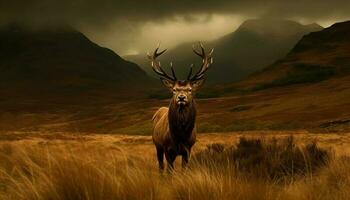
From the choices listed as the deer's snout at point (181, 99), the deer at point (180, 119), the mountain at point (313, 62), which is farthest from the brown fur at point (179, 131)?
the mountain at point (313, 62)

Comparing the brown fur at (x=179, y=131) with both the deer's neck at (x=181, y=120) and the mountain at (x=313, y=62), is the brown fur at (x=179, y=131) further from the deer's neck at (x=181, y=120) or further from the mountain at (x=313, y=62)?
the mountain at (x=313, y=62)

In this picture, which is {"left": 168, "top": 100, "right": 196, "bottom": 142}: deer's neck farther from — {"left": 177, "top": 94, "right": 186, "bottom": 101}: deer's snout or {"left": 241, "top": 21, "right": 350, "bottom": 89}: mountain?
{"left": 241, "top": 21, "right": 350, "bottom": 89}: mountain

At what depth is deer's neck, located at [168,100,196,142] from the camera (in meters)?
11.8

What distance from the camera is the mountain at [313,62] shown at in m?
116

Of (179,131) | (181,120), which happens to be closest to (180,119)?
(181,120)

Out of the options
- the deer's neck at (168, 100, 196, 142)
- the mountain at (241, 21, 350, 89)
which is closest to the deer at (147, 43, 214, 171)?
the deer's neck at (168, 100, 196, 142)

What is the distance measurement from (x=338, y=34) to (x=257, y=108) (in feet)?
372

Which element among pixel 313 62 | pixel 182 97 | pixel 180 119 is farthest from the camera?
pixel 313 62

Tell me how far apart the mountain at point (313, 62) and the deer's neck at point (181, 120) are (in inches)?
3927

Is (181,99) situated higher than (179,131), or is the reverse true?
(181,99)

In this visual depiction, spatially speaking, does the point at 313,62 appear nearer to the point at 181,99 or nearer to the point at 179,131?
the point at 179,131

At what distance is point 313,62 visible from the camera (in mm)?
137250

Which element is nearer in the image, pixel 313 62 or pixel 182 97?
pixel 182 97

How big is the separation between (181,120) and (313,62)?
130368 millimetres
